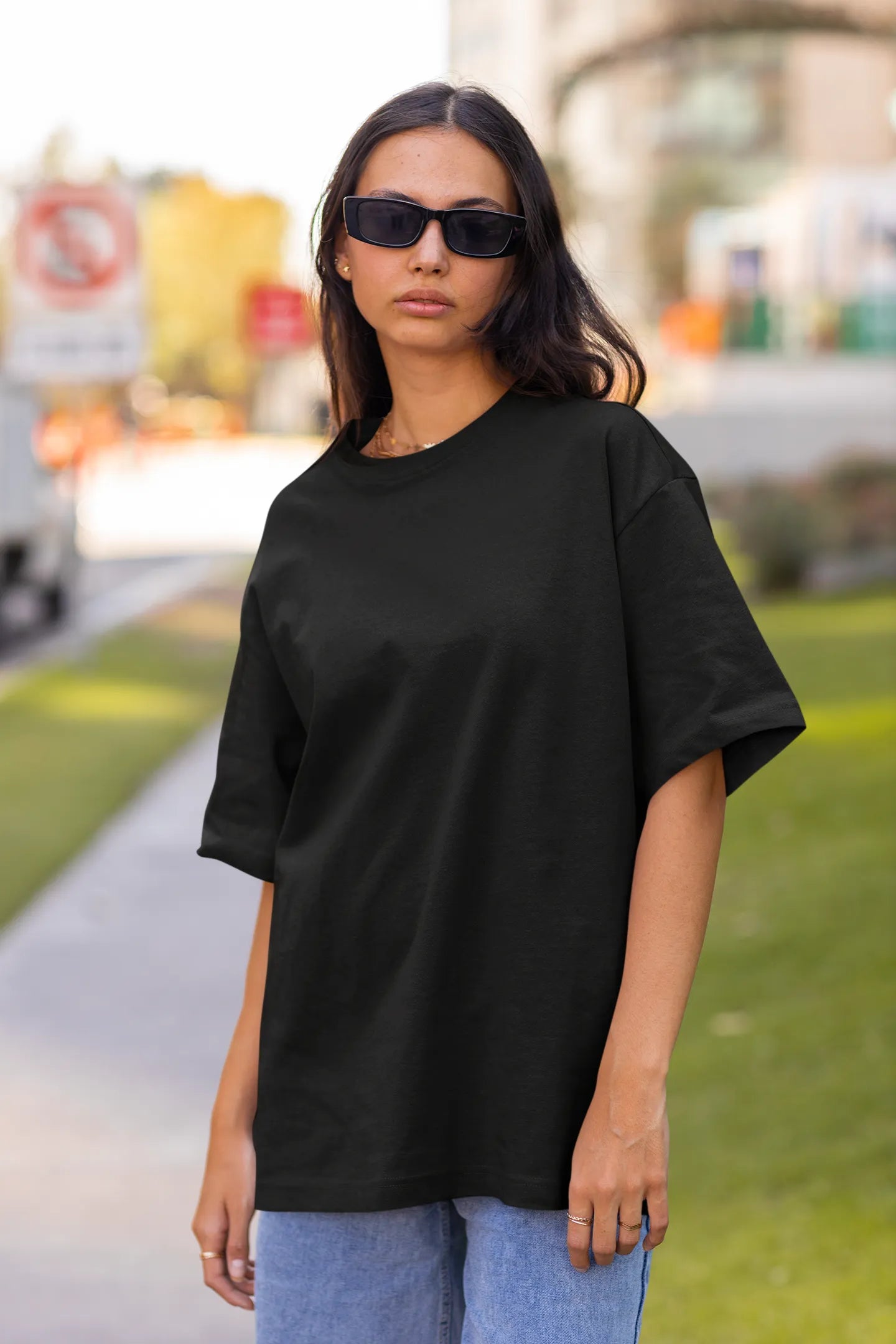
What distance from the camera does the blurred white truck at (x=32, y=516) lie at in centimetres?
1417

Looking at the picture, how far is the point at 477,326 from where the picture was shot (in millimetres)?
1728

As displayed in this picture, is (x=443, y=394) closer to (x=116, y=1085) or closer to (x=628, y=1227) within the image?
(x=628, y=1227)

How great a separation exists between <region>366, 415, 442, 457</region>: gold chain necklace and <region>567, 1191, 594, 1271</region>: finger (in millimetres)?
737

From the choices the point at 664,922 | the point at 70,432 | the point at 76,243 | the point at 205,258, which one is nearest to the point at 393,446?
the point at 664,922

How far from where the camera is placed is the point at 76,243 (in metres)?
12.3

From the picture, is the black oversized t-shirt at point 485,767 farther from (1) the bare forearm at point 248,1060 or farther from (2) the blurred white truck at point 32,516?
(2) the blurred white truck at point 32,516

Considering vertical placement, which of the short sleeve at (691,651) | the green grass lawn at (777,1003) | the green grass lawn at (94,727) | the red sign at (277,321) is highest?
the short sleeve at (691,651)

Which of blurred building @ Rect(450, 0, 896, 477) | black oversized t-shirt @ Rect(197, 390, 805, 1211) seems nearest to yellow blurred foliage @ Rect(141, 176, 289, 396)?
blurred building @ Rect(450, 0, 896, 477)

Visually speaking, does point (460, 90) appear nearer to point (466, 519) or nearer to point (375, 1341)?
point (466, 519)

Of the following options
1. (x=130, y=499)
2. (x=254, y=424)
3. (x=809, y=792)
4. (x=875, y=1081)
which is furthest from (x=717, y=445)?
(x=254, y=424)

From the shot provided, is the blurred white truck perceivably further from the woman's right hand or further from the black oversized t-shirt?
the black oversized t-shirt

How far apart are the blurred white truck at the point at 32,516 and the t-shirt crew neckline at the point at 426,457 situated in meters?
12.2

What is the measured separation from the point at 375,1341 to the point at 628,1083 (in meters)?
0.41

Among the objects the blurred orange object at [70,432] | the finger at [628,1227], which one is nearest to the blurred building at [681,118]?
the blurred orange object at [70,432]
